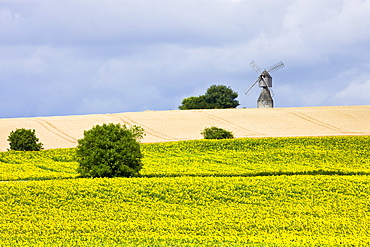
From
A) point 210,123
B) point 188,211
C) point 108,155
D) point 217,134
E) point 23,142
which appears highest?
point 210,123

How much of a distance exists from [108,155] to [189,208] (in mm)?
7135

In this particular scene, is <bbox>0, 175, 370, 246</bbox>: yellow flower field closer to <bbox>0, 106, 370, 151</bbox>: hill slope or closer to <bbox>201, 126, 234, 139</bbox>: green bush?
<bbox>201, 126, 234, 139</bbox>: green bush

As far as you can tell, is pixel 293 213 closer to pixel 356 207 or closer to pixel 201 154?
pixel 356 207

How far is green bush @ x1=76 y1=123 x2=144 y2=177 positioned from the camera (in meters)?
25.4

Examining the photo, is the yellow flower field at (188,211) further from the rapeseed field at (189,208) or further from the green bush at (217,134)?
the green bush at (217,134)

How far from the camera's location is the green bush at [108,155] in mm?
25375

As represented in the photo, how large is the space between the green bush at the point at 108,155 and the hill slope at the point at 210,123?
63.8ft

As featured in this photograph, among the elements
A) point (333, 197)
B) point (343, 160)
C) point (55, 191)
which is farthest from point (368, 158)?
point (55, 191)

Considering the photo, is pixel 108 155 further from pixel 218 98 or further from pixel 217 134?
pixel 218 98

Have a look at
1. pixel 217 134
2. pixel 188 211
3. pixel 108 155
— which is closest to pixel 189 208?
pixel 188 211

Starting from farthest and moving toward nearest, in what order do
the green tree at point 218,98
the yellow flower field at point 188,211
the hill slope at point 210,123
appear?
the green tree at point 218,98 → the hill slope at point 210,123 → the yellow flower field at point 188,211

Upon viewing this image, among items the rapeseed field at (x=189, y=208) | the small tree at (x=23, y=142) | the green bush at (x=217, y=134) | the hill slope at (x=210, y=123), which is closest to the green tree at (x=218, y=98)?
the hill slope at (x=210, y=123)

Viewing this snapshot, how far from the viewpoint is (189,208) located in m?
19.6

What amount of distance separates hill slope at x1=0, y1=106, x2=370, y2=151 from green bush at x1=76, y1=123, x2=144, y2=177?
19450 mm
